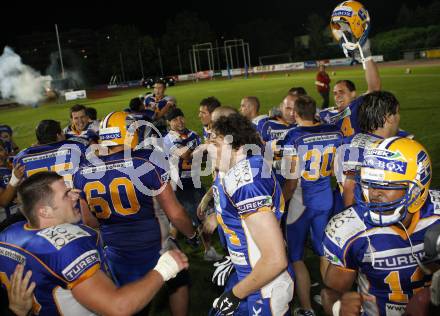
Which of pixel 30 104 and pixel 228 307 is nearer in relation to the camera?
pixel 228 307

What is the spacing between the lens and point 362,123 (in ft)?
14.7

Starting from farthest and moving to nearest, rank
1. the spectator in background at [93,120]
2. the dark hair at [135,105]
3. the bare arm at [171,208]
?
1. the dark hair at [135,105]
2. the spectator in background at [93,120]
3. the bare arm at [171,208]

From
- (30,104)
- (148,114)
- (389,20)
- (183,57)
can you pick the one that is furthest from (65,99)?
(389,20)

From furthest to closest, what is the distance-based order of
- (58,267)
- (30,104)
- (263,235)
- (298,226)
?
(30,104) < (298,226) < (263,235) < (58,267)

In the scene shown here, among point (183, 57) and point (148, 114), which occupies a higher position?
point (183, 57)

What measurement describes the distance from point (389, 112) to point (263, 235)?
2396mm

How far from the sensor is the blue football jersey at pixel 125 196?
400 centimetres

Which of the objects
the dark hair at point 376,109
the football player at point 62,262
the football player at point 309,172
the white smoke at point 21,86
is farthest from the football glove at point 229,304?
the white smoke at point 21,86

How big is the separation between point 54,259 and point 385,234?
6.75 ft

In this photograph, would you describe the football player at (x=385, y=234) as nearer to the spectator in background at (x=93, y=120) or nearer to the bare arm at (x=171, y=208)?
the bare arm at (x=171, y=208)

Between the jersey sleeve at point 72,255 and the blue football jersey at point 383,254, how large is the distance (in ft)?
4.99

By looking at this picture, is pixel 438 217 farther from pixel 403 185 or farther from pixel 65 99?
pixel 65 99

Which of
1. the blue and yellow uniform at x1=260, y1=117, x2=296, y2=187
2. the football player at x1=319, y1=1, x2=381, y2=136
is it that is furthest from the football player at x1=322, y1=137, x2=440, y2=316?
the blue and yellow uniform at x1=260, y1=117, x2=296, y2=187

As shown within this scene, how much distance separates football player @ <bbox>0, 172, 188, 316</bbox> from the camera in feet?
8.14
